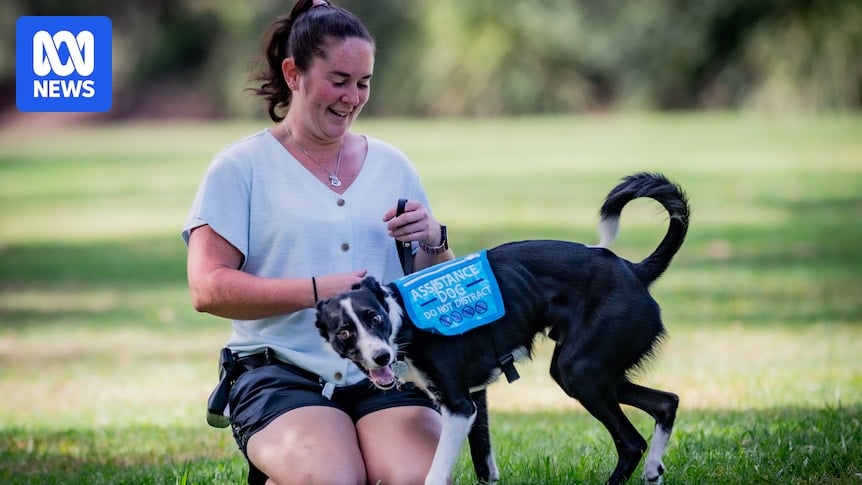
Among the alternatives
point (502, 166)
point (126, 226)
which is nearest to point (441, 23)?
point (502, 166)

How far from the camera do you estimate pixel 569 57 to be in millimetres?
39812

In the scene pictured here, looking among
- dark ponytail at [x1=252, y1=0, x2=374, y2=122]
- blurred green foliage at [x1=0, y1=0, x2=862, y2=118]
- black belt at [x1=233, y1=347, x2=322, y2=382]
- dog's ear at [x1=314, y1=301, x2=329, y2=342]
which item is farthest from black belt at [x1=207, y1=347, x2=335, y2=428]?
blurred green foliage at [x1=0, y1=0, x2=862, y2=118]

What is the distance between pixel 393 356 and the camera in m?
3.83

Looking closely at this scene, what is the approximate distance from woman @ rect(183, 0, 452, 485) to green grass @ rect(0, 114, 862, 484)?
71 cm

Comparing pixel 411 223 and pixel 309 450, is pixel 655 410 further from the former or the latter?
pixel 309 450

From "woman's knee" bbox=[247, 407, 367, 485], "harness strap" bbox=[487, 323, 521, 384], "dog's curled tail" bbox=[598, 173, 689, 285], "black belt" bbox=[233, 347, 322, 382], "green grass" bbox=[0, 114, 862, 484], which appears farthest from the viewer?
"green grass" bbox=[0, 114, 862, 484]

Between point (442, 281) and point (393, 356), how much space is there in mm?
427

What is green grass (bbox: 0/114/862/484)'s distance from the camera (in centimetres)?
530

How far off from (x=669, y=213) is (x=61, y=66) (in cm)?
672

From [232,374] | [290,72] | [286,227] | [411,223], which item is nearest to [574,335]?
[411,223]

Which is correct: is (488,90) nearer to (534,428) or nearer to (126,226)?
(126,226)

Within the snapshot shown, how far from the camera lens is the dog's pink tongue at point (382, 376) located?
3.84 meters

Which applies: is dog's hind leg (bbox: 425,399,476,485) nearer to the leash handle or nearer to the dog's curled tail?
the leash handle

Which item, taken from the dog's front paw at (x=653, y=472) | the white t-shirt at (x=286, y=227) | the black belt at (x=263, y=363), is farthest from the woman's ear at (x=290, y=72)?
the dog's front paw at (x=653, y=472)
